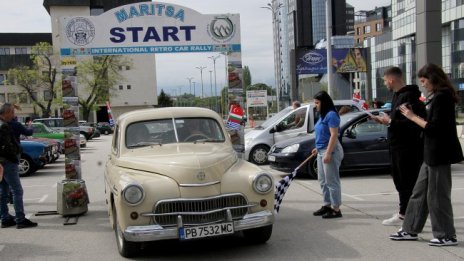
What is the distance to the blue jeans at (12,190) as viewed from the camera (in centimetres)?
781

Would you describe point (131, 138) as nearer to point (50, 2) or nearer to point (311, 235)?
point (311, 235)

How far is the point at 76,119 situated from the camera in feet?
31.4

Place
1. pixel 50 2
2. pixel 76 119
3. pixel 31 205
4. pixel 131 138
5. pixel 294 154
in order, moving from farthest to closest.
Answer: pixel 50 2
pixel 294 154
pixel 31 205
pixel 76 119
pixel 131 138

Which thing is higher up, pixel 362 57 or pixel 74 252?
pixel 362 57

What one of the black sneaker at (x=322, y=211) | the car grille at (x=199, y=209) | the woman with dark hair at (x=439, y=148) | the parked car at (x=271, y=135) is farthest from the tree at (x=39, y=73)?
the woman with dark hair at (x=439, y=148)

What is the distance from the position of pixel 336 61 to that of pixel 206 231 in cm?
4383

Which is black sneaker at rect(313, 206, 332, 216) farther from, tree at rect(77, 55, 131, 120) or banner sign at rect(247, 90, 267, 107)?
tree at rect(77, 55, 131, 120)

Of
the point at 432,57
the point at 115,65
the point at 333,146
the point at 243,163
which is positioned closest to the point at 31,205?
the point at 243,163

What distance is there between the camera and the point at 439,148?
5.80 m

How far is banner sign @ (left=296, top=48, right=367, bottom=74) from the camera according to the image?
46781 millimetres

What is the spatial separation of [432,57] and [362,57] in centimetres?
3322

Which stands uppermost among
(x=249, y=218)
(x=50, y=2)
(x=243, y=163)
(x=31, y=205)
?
(x=50, y=2)

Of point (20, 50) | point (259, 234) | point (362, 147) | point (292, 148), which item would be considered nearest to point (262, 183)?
point (259, 234)

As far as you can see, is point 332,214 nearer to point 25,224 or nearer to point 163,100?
point 25,224
